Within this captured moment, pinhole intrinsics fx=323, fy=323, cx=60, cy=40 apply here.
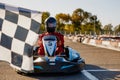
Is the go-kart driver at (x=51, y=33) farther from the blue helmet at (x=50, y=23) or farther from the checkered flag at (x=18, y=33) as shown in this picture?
the checkered flag at (x=18, y=33)

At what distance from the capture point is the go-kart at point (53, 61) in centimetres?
813

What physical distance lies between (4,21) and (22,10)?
45 cm

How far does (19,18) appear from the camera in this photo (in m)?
6.79

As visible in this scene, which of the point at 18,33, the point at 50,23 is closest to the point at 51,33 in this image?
the point at 50,23

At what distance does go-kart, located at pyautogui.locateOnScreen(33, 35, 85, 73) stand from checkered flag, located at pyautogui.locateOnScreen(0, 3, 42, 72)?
1096mm

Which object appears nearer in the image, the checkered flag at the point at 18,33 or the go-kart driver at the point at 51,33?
the checkered flag at the point at 18,33

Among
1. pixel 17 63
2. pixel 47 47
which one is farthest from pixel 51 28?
pixel 17 63

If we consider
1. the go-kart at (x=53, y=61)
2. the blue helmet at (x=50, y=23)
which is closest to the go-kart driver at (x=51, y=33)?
the blue helmet at (x=50, y=23)

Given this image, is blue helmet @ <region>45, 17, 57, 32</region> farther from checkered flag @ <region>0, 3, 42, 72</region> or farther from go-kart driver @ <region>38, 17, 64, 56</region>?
checkered flag @ <region>0, 3, 42, 72</region>

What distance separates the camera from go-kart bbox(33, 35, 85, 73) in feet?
26.7

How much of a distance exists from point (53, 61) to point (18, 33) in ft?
5.17

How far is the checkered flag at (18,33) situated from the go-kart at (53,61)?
1096mm

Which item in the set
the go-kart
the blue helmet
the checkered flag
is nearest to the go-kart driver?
the blue helmet

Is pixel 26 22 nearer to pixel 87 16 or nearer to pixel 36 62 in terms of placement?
pixel 36 62
